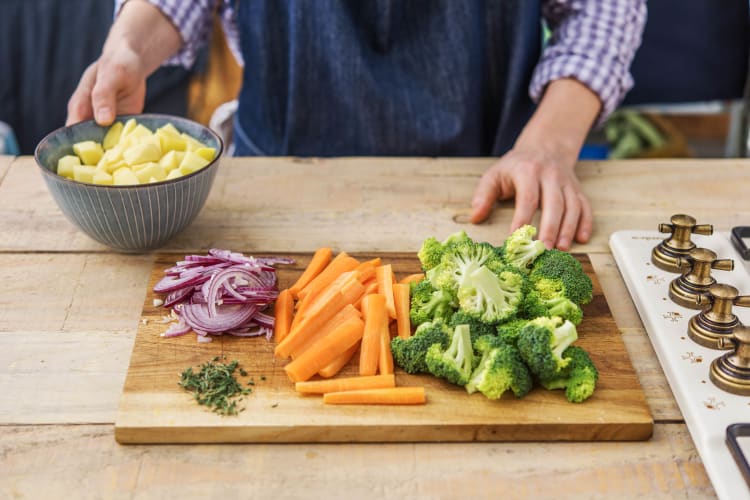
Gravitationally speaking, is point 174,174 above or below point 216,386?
above

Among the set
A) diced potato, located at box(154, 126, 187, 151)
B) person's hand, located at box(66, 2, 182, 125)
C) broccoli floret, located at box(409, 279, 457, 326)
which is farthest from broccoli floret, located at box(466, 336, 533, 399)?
person's hand, located at box(66, 2, 182, 125)

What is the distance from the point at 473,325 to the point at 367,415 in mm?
253

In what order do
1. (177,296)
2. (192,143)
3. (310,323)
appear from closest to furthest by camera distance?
(310,323), (177,296), (192,143)

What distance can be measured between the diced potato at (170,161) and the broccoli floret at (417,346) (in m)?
0.61

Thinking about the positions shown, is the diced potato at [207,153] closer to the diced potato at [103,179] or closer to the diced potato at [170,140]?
the diced potato at [170,140]

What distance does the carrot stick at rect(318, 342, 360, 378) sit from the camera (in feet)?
4.41

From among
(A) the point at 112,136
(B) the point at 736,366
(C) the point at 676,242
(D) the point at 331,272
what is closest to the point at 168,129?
(A) the point at 112,136

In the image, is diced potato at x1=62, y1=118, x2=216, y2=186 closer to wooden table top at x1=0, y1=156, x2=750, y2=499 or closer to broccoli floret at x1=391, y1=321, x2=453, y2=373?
wooden table top at x1=0, y1=156, x2=750, y2=499

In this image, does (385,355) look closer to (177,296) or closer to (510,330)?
(510,330)

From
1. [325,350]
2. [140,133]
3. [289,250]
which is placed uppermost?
[140,133]

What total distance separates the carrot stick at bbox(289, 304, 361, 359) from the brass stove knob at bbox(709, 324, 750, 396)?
24.6 inches

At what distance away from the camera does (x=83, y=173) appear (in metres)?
1.59

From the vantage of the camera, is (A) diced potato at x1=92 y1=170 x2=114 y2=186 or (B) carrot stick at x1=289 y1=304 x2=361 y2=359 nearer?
(B) carrot stick at x1=289 y1=304 x2=361 y2=359

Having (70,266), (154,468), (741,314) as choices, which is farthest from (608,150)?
(154,468)
